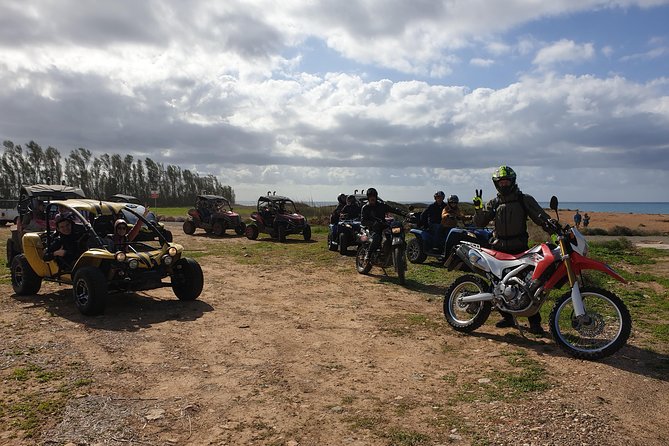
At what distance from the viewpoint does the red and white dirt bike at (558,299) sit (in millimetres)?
4852

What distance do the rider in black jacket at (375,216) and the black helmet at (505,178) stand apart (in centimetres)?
413

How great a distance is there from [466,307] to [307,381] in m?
2.62

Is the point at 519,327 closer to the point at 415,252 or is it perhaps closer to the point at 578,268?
the point at 578,268

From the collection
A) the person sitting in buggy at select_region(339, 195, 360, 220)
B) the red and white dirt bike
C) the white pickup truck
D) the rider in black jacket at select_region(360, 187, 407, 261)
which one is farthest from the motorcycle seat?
the white pickup truck

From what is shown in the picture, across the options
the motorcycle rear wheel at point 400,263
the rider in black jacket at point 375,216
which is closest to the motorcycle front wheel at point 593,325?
the motorcycle rear wheel at point 400,263

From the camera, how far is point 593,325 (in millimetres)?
4898

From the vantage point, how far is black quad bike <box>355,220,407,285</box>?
9.49m

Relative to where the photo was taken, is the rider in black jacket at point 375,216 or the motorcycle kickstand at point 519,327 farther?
the rider in black jacket at point 375,216

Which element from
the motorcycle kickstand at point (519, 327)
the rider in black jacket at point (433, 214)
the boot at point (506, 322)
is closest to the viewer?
the motorcycle kickstand at point (519, 327)

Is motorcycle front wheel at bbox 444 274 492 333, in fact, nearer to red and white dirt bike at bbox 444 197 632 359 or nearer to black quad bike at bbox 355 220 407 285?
red and white dirt bike at bbox 444 197 632 359

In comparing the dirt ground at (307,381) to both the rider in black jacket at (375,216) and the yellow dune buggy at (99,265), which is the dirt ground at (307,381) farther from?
the rider in black jacket at (375,216)

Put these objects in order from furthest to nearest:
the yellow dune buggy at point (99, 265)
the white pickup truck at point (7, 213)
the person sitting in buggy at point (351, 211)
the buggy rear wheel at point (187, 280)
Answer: the white pickup truck at point (7, 213)
the person sitting in buggy at point (351, 211)
the buggy rear wheel at point (187, 280)
the yellow dune buggy at point (99, 265)

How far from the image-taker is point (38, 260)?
766 cm

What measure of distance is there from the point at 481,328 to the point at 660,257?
1001 cm
